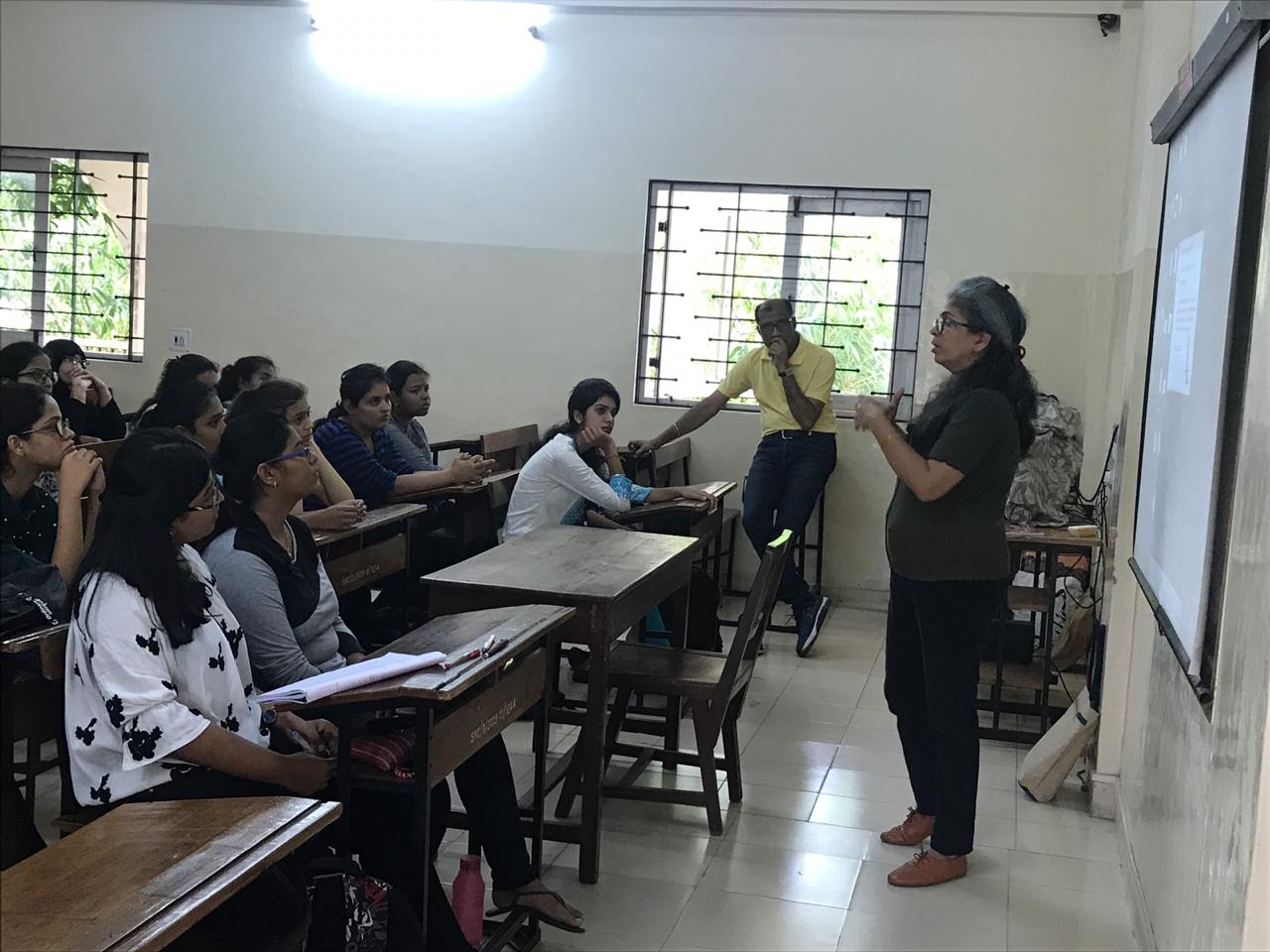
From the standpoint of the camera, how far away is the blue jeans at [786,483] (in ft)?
19.8

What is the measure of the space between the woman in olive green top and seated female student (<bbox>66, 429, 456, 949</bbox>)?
1.44m

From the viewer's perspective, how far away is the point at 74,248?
7617 millimetres

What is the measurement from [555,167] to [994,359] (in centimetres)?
423

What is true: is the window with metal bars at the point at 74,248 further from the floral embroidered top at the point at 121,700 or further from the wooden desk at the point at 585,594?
the floral embroidered top at the point at 121,700

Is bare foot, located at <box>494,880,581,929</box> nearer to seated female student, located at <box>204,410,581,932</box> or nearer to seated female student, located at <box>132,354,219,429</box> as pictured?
seated female student, located at <box>204,410,581,932</box>

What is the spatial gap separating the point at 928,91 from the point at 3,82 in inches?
205

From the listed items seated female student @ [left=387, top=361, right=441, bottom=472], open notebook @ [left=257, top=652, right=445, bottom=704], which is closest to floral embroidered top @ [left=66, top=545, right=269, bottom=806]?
open notebook @ [left=257, top=652, right=445, bottom=704]

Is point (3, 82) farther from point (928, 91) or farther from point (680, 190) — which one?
point (928, 91)

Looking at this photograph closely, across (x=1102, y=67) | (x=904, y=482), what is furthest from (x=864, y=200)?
(x=904, y=482)

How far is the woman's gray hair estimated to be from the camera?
309 cm

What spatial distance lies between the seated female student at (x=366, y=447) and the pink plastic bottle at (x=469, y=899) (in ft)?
6.91

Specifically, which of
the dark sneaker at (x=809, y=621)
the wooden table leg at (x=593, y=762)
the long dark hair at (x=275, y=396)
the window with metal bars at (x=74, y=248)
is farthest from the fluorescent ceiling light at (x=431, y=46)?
the wooden table leg at (x=593, y=762)

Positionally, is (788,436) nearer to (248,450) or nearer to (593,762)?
(593,762)

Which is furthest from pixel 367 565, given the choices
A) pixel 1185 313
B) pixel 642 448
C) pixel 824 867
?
pixel 1185 313
